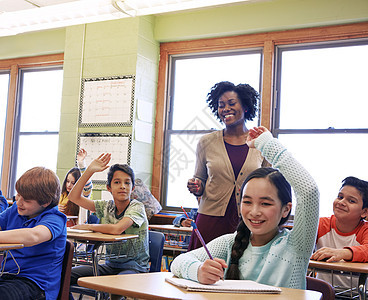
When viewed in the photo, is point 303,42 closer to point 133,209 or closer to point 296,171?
point 133,209

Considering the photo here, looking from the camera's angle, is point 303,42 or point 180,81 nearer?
point 303,42

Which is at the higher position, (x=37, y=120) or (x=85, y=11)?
(x=85, y=11)

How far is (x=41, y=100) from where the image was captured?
6.30 m

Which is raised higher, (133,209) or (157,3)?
(157,3)

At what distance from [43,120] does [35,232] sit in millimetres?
4439

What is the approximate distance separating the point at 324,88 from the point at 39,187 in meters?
3.27

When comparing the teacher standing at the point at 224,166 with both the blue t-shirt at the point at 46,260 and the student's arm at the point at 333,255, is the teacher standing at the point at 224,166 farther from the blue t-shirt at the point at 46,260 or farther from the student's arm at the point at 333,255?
the blue t-shirt at the point at 46,260

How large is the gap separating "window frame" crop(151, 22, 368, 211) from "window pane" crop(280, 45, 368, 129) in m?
0.12

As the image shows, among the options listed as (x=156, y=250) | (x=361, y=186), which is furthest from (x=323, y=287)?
(x=156, y=250)

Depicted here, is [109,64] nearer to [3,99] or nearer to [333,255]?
[3,99]

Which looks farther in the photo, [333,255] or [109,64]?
[109,64]

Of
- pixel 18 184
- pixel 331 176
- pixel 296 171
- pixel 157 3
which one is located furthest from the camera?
pixel 331 176

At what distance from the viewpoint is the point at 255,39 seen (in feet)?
16.2

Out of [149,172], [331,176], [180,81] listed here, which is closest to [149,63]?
[180,81]
